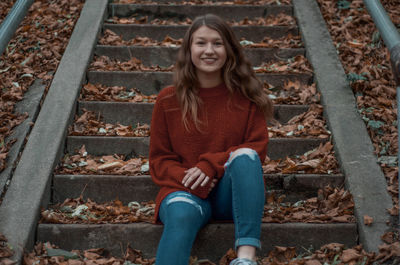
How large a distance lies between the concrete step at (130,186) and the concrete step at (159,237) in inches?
14.4

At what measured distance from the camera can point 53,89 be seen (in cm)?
381

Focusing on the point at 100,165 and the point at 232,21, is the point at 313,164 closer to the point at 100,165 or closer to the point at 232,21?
the point at 100,165

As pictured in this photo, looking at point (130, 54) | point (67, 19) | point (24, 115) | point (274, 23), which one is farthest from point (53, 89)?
point (274, 23)

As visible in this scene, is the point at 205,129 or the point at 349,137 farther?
the point at 349,137

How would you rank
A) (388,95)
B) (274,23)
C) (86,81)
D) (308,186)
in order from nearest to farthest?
1. (308,186)
2. (388,95)
3. (86,81)
4. (274,23)

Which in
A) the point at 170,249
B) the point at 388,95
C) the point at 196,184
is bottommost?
the point at 170,249

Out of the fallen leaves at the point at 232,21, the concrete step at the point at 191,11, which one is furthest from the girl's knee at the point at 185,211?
the concrete step at the point at 191,11

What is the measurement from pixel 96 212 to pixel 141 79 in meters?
1.47

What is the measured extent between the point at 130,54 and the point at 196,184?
7.22 feet

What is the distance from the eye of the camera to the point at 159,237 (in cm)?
282

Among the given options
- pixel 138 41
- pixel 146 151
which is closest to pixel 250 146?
pixel 146 151

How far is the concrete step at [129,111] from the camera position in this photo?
3795mm

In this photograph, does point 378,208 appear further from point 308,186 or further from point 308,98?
point 308,98

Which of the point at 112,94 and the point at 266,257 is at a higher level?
the point at 112,94
